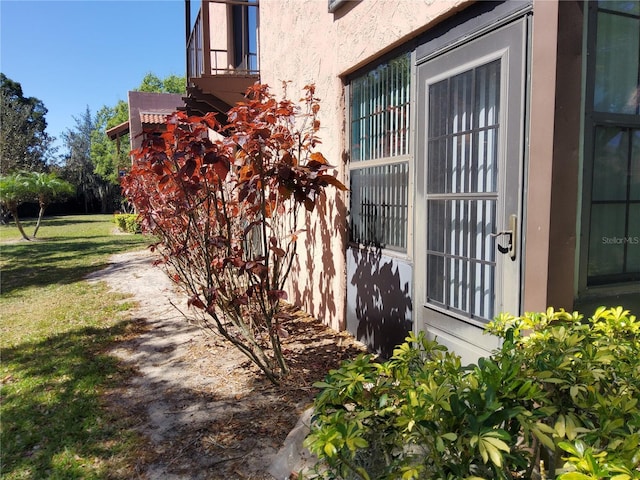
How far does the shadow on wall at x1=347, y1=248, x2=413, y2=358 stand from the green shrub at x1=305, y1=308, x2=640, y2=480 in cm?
198

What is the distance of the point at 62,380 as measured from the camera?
4066mm

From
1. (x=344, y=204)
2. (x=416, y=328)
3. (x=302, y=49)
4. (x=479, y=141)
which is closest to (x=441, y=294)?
(x=416, y=328)

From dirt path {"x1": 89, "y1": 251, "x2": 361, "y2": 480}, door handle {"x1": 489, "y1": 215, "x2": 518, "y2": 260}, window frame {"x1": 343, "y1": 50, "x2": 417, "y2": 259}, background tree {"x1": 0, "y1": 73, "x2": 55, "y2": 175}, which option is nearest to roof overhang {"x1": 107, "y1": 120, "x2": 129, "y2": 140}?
background tree {"x1": 0, "y1": 73, "x2": 55, "y2": 175}

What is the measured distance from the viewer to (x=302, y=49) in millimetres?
5559

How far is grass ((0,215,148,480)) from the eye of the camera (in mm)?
2835

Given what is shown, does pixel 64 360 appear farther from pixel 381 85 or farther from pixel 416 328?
pixel 381 85

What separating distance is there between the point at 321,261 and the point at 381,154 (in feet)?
5.67

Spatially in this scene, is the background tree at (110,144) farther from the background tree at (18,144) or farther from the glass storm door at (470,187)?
the glass storm door at (470,187)

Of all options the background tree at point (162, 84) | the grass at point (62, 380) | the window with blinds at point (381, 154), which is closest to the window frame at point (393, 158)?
the window with blinds at point (381, 154)

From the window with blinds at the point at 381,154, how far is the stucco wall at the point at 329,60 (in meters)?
0.16

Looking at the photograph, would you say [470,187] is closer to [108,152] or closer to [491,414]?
[491,414]

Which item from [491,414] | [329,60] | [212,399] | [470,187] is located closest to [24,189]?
[329,60]

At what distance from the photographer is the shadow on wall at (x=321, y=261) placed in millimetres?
5008

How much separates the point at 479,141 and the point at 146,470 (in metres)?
2.97
